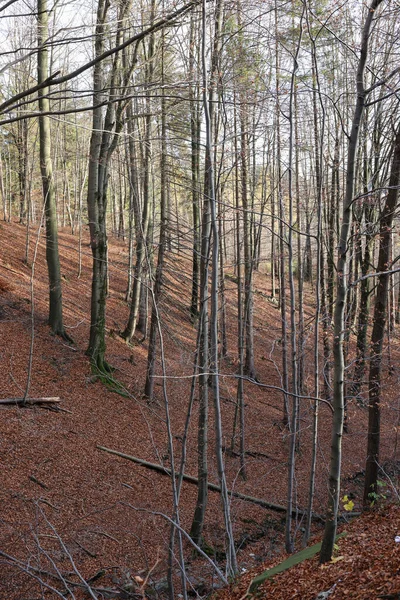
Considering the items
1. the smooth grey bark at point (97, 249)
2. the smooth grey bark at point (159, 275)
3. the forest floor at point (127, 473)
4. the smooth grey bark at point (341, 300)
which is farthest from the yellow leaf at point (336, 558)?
the smooth grey bark at point (97, 249)

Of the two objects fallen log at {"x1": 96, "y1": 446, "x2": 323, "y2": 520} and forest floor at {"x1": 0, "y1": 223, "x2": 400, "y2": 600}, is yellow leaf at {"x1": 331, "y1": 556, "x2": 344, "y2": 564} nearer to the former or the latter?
forest floor at {"x1": 0, "y1": 223, "x2": 400, "y2": 600}

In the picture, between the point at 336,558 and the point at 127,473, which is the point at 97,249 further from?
the point at 336,558

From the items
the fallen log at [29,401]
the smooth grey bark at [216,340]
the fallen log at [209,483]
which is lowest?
the fallen log at [209,483]

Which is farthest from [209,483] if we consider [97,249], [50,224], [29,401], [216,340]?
[50,224]

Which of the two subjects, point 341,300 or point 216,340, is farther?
point 216,340

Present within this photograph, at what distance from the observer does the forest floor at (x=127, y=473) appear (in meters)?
6.14

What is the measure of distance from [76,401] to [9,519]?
4.18 m

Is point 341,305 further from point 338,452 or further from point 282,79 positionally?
point 282,79

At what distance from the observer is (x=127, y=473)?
9750mm

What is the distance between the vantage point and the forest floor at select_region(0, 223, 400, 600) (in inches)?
242

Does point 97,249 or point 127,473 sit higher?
point 97,249

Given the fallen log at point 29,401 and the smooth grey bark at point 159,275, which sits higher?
the smooth grey bark at point 159,275

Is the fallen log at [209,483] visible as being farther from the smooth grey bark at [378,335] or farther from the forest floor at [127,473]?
the smooth grey bark at [378,335]

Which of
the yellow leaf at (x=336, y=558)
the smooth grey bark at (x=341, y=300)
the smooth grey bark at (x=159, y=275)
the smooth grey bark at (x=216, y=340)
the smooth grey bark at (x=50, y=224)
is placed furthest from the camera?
the smooth grey bark at (x=50, y=224)
